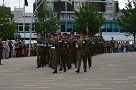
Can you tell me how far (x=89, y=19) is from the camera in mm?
70625

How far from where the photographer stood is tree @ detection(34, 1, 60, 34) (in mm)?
70250

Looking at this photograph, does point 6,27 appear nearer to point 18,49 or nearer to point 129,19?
point 129,19

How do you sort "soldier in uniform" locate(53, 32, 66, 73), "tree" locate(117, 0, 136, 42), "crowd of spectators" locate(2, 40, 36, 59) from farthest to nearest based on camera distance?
"tree" locate(117, 0, 136, 42) < "crowd of spectators" locate(2, 40, 36, 59) < "soldier in uniform" locate(53, 32, 66, 73)

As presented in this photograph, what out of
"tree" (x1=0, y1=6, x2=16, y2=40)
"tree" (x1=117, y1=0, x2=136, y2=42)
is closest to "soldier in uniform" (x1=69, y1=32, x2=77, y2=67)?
"tree" (x1=117, y1=0, x2=136, y2=42)

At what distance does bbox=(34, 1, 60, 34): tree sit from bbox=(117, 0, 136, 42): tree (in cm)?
1159

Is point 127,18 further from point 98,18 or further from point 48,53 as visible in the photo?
point 48,53

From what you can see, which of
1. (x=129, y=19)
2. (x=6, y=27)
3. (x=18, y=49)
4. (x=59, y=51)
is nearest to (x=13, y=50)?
(x=18, y=49)

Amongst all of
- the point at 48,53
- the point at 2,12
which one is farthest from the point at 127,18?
the point at 48,53

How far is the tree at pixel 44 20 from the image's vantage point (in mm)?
70250

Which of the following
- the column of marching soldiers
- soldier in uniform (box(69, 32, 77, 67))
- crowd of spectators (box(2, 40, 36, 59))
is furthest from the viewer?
crowd of spectators (box(2, 40, 36, 59))

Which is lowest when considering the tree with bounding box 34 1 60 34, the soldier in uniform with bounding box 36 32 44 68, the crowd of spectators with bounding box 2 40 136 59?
the crowd of spectators with bounding box 2 40 136 59

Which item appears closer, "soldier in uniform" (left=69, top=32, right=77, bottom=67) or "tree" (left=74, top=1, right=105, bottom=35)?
"soldier in uniform" (left=69, top=32, right=77, bottom=67)

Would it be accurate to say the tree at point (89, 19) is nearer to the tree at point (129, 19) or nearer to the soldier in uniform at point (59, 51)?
the tree at point (129, 19)

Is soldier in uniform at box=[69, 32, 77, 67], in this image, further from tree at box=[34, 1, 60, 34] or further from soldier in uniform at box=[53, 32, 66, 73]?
tree at box=[34, 1, 60, 34]
